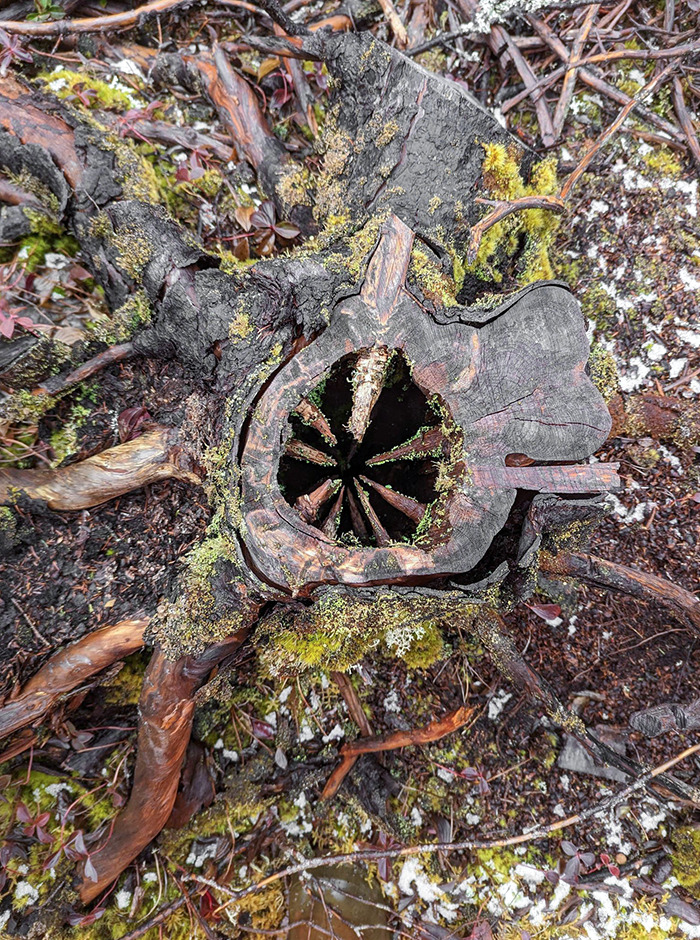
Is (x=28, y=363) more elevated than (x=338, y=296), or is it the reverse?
(x=338, y=296)

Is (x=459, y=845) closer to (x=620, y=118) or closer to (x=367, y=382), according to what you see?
(x=367, y=382)

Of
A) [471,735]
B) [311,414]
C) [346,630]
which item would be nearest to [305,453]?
[311,414]

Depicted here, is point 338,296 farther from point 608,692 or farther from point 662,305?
point 608,692

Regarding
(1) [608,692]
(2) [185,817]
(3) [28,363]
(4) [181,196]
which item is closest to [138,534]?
(3) [28,363]

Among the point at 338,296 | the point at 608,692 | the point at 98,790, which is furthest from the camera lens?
the point at 608,692

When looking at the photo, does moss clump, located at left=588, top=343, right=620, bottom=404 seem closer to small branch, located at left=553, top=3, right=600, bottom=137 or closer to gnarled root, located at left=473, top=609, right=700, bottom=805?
gnarled root, located at left=473, top=609, right=700, bottom=805

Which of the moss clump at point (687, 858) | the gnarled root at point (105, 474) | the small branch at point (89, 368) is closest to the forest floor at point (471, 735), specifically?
the moss clump at point (687, 858)
